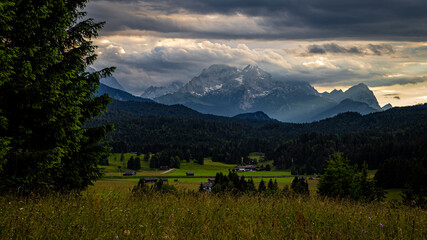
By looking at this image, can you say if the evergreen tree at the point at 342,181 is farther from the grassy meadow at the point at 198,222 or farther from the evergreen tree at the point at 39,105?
the grassy meadow at the point at 198,222

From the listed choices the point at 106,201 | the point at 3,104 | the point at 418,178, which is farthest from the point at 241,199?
the point at 418,178

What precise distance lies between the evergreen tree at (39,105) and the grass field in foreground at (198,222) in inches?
185

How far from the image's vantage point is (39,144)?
531 inches

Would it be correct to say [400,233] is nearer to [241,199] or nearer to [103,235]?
[241,199]

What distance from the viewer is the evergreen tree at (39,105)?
12.0 metres

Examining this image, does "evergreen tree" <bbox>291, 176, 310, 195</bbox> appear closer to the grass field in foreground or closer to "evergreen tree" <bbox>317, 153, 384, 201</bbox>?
the grass field in foreground

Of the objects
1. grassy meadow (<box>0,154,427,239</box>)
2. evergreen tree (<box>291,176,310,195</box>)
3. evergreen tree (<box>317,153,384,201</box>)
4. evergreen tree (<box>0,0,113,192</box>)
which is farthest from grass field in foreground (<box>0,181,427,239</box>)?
evergreen tree (<box>317,153,384,201</box>)

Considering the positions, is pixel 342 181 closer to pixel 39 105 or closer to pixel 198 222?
pixel 39 105

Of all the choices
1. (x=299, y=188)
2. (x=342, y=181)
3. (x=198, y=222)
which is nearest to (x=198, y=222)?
(x=198, y=222)

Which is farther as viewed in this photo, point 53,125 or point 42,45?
point 42,45

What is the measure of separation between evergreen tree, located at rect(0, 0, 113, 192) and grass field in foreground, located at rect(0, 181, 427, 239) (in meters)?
4.71

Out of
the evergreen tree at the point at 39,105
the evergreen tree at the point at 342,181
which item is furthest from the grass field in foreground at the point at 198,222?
the evergreen tree at the point at 342,181

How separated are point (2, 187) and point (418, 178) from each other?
2142 inches

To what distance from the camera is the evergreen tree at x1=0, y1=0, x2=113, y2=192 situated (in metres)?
12.0
